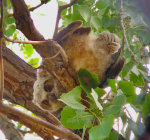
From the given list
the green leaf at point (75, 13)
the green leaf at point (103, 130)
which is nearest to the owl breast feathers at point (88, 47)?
the green leaf at point (75, 13)

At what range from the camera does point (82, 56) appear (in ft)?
9.96

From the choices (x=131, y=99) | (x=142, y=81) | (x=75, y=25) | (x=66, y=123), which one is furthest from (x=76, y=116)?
(x=75, y=25)

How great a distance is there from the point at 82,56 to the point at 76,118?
4.27 ft

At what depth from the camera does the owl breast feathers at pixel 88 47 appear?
292cm

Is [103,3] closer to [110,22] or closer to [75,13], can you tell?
[110,22]

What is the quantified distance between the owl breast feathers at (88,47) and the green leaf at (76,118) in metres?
1.17

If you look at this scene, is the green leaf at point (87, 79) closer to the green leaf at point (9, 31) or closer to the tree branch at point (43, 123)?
the tree branch at point (43, 123)

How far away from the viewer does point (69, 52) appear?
301 centimetres

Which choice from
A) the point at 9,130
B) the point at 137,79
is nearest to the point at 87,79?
the point at 137,79

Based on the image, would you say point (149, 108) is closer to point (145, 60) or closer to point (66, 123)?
point (66, 123)

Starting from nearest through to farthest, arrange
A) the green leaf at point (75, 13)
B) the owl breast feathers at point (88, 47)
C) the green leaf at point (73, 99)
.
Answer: the green leaf at point (73, 99), the green leaf at point (75, 13), the owl breast feathers at point (88, 47)

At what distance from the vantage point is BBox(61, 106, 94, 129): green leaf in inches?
70.9

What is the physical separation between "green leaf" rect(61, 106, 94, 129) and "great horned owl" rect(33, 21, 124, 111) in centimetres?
101

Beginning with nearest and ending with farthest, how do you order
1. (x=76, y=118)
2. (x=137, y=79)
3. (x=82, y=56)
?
1. (x=76, y=118)
2. (x=137, y=79)
3. (x=82, y=56)
